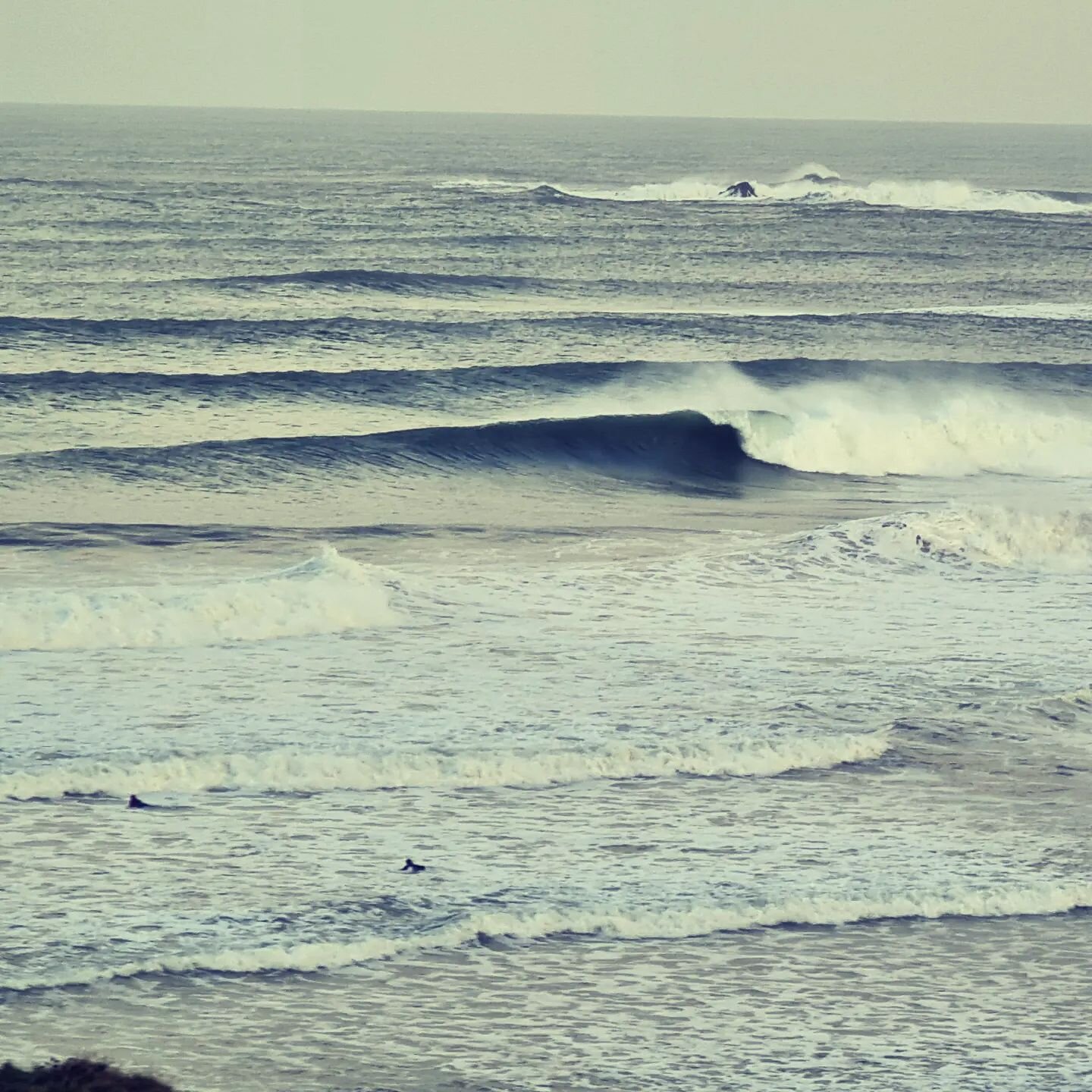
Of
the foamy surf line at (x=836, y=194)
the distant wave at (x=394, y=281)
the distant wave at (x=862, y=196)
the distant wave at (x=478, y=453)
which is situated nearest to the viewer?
the distant wave at (x=478, y=453)

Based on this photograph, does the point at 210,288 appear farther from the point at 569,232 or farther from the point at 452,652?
the point at 452,652

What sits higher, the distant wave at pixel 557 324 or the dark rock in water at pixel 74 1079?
the distant wave at pixel 557 324

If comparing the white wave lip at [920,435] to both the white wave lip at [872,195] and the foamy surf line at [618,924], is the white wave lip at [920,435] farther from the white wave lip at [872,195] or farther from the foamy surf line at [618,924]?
the white wave lip at [872,195]

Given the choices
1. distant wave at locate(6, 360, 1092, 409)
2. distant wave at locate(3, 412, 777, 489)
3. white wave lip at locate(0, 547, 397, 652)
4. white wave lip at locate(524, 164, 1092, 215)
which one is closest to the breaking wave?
distant wave at locate(3, 412, 777, 489)

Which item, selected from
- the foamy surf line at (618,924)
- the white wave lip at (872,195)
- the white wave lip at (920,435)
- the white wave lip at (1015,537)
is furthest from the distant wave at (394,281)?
the white wave lip at (872,195)

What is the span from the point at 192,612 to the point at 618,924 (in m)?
6.84

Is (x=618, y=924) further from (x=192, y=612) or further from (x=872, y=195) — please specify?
(x=872, y=195)

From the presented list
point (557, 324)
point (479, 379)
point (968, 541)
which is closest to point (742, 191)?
point (557, 324)

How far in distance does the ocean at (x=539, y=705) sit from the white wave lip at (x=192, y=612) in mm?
51

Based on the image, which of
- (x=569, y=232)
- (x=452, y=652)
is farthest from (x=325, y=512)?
(x=569, y=232)

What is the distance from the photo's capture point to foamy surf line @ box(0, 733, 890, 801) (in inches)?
450

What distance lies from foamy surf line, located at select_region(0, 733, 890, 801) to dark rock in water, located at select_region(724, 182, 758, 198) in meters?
72.9

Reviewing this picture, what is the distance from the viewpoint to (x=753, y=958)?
30.5 feet

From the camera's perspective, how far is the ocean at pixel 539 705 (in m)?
8.70
